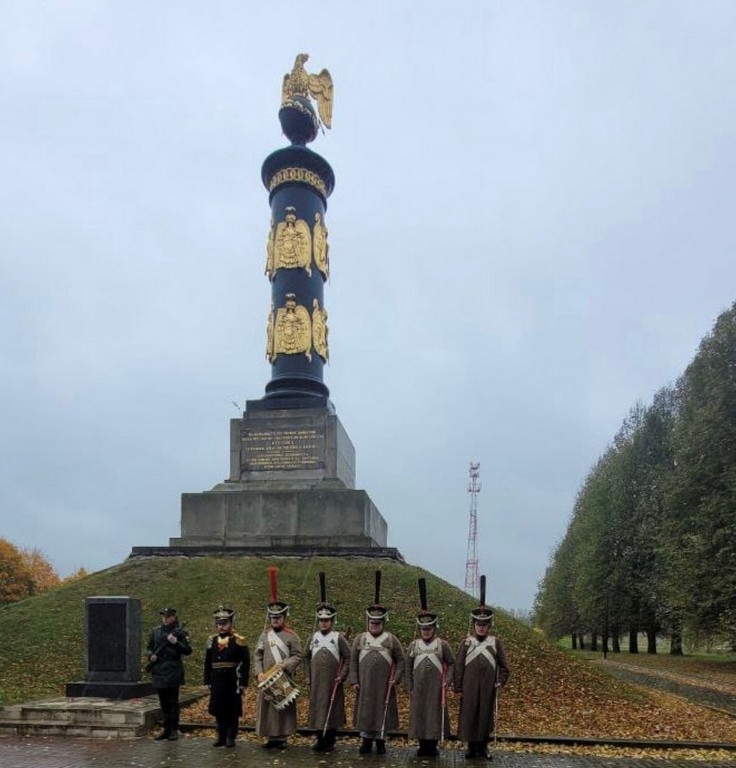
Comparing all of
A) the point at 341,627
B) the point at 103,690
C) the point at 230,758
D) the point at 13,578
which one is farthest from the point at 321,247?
the point at 13,578

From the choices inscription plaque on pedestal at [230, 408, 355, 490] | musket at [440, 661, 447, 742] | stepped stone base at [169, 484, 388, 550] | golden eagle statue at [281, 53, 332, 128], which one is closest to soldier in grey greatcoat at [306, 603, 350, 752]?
musket at [440, 661, 447, 742]

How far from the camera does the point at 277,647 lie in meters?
10.3

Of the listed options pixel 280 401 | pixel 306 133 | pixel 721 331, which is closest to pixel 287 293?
pixel 280 401

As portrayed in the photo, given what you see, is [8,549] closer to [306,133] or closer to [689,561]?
[306,133]

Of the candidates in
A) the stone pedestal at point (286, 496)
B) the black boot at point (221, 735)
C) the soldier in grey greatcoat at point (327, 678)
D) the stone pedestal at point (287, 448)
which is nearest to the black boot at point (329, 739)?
the soldier in grey greatcoat at point (327, 678)

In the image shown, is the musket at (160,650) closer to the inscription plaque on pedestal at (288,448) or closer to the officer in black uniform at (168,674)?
the officer in black uniform at (168,674)

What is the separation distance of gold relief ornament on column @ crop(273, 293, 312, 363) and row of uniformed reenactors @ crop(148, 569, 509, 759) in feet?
48.2

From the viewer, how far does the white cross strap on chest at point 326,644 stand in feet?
33.6

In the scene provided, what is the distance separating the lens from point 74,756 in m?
9.13

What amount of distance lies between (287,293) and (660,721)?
55.6 ft

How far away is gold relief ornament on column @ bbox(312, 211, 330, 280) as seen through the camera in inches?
1009

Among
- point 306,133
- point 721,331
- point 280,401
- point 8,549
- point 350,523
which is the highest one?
point 306,133

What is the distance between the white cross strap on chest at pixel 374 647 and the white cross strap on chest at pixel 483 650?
1.03m

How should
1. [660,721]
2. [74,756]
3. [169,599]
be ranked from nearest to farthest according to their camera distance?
[74,756] → [660,721] → [169,599]
